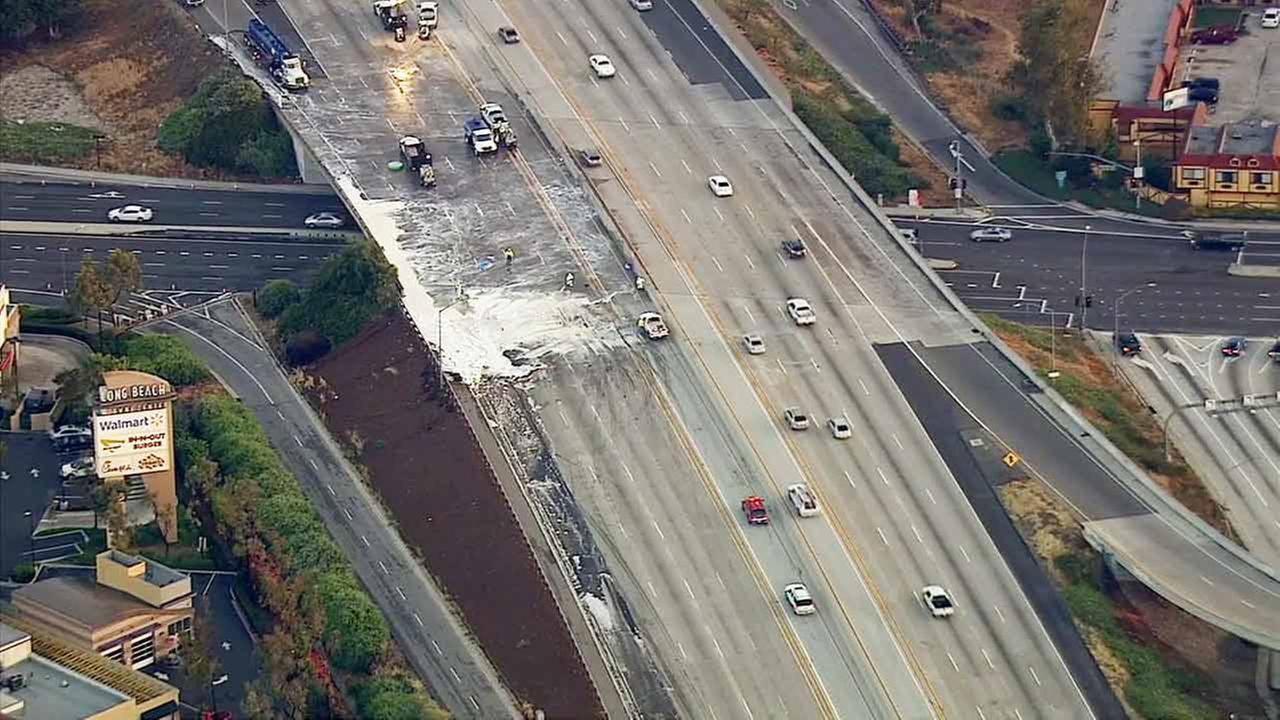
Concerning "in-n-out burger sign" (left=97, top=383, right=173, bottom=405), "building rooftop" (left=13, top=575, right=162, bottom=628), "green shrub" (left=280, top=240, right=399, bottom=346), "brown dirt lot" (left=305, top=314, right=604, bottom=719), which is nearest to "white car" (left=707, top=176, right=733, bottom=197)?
"green shrub" (left=280, top=240, right=399, bottom=346)

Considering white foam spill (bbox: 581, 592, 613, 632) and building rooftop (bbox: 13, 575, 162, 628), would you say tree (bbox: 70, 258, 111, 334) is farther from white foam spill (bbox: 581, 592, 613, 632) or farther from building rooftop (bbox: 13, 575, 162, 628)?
white foam spill (bbox: 581, 592, 613, 632)

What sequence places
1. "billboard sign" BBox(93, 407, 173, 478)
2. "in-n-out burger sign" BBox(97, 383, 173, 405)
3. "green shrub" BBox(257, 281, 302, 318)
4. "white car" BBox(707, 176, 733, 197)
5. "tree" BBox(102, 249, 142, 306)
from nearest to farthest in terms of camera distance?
"billboard sign" BBox(93, 407, 173, 478), "in-n-out burger sign" BBox(97, 383, 173, 405), "tree" BBox(102, 249, 142, 306), "green shrub" BBox(257, 281, 302, 318), "white car" BBox(707, 176, 733, 197)

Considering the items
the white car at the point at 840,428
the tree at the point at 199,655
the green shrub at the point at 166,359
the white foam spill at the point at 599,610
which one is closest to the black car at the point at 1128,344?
the white car at the point at 840,428

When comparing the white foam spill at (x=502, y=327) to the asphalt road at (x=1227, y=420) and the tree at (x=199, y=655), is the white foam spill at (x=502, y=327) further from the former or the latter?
the asphalt road at (x=1227, y=420)

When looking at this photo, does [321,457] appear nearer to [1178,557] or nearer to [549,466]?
[549,466]

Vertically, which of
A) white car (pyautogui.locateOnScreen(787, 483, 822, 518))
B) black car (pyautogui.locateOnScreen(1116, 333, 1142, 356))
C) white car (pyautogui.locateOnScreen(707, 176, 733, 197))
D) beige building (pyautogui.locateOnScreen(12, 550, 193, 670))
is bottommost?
beige building (pyautogui.locateOnScreen(12, 550, 193, 670))
